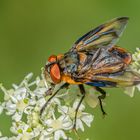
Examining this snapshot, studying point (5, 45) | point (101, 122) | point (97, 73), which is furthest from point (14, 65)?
point (97, 73)

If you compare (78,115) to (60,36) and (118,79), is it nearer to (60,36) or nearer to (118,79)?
(118,79)

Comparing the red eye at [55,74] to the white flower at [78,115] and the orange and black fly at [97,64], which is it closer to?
the orange and black fly at [97,64]

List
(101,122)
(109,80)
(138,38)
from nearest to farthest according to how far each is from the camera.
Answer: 1. (109,80)
2. (101,122)
3. (138,38)

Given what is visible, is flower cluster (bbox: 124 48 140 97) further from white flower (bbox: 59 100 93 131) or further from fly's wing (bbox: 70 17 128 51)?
white flower (bbox: 59 100 93 131)

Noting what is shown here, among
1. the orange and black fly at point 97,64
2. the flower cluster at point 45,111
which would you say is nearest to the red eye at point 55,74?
the orange and black fly at point 97,64

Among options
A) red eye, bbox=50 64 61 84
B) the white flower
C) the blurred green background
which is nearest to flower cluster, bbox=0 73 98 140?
the white flower

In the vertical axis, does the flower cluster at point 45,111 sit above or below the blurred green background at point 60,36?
below

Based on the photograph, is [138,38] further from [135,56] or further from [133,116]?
[135,56]
